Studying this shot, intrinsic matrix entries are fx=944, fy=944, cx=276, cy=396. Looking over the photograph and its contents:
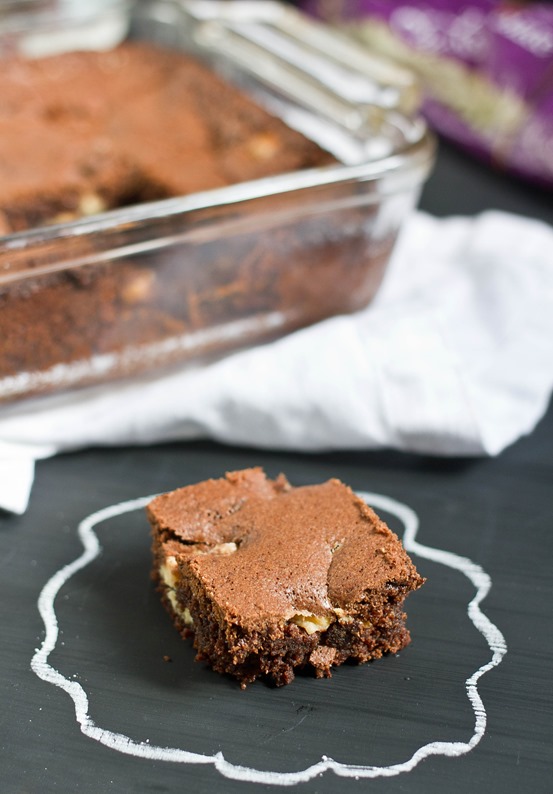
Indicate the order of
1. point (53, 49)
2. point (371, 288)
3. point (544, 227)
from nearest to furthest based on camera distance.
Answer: point (371, 288) < point (544, 227) < point (53, 49)

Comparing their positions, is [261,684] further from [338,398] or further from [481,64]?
[481,64]

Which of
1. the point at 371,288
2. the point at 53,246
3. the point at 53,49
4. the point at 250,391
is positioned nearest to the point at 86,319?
the point at 53,246

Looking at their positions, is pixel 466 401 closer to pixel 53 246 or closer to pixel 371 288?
pixel 371 288

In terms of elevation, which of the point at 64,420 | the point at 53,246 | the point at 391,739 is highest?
the point at 53,246

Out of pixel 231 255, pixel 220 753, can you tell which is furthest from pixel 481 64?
pixel 220 753

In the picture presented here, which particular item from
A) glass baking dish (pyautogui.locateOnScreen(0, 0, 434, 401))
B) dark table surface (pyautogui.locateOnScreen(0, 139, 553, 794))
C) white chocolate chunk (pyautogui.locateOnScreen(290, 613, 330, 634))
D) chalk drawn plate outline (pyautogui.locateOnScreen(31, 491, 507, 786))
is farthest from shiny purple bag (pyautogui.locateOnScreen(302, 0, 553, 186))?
white chocolate chunk (pyautogui.locateOnScreen(290, 613, 330, 634))

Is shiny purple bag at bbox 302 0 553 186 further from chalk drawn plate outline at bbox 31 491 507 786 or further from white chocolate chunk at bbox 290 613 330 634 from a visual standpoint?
white chocolate chunk at bbox 290 613 330 634

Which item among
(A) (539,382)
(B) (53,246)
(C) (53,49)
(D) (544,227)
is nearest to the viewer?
(B) (53,246)
